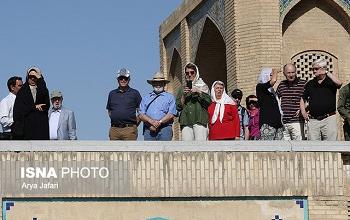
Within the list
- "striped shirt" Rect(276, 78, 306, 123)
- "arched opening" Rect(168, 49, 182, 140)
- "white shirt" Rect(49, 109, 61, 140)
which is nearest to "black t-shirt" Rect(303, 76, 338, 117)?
"striped shirt" Rect(276, 78, 306, 123)

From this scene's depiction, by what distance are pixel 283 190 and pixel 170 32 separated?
15878mm

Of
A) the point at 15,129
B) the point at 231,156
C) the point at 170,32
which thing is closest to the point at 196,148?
the point at 231,156

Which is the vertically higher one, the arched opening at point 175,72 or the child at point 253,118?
the arched opening at point 175,72

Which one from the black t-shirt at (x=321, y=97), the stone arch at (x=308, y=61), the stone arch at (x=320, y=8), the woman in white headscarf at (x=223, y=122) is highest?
the stone arch at (x=320, y=8)

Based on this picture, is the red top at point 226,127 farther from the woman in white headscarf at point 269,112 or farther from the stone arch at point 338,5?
the stone arch at point 338,5

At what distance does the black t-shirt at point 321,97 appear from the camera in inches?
485

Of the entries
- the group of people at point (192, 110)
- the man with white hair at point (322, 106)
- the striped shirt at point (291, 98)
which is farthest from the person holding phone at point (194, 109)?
the man with white hair at point (322, 106)

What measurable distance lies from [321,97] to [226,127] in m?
1.20

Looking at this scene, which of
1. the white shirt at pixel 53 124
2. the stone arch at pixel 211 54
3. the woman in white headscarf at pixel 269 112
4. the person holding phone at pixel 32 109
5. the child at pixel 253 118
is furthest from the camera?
the stone arch at pixel 211 54

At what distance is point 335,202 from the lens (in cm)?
1175

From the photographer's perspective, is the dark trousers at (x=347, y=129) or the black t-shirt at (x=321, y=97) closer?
the black t-shirt at (x=321, y=97)

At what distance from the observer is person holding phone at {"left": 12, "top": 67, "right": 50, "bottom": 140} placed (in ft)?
39.0

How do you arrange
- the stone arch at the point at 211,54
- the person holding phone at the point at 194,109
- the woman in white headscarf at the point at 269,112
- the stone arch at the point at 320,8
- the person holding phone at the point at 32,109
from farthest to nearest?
the stone arch at the point at 211,54 < the stone arch at the point at 320,8 < the woman in white headscarf at the point at 269,112 < the person holding phone at the point at 194,109 < the person holding phone at the point at 32,109

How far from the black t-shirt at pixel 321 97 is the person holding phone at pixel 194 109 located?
123 centimetres
